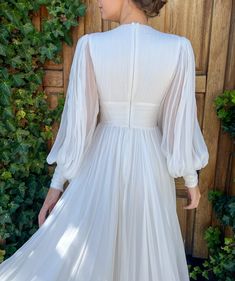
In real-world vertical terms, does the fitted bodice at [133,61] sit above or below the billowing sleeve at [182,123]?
above

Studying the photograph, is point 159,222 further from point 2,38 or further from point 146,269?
point 2,38

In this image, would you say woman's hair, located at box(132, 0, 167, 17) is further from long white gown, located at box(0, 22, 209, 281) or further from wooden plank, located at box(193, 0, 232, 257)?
wooden plank, located at box(193, 0, 232, 257)

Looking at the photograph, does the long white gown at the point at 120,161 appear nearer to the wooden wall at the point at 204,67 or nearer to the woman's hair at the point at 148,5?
the woman's hair at the point at 148,5

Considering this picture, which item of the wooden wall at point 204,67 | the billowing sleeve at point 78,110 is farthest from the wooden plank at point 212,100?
the billowing sleeve at point 78,110

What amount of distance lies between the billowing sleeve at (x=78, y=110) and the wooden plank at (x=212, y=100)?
2.52 ft

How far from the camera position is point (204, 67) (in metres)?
1.62

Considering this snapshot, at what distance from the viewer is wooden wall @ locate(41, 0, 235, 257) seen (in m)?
1.55

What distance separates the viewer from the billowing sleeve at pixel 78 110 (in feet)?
3.38

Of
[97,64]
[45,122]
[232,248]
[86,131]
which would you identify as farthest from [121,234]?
[45,122]

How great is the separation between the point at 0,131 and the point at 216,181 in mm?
1151

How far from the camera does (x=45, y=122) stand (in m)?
1.80

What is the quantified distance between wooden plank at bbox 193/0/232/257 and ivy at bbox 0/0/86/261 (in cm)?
66

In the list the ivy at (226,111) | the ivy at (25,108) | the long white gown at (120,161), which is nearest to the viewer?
the long white gown at (120,161)

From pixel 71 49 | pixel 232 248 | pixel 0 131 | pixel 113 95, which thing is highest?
pixel 71 49
